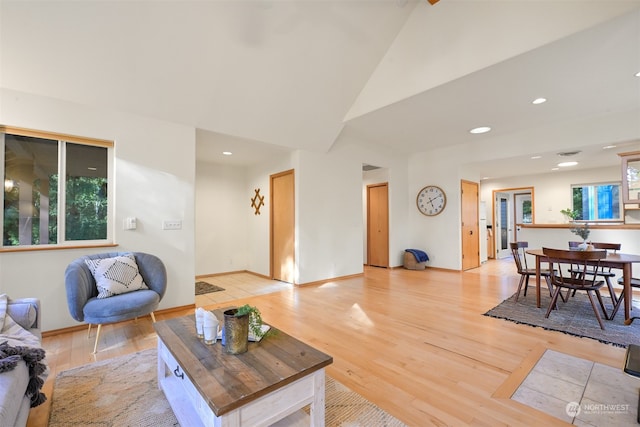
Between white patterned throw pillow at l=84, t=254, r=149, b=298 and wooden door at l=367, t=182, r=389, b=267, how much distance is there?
16.3 ft

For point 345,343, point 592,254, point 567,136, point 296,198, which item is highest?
point 567,136

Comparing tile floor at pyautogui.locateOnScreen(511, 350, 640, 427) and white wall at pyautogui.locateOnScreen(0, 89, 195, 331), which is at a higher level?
white wall at pyautogui.locateOnScreen(0, 89, 195, 331)

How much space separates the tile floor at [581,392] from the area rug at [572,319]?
713 millimetres

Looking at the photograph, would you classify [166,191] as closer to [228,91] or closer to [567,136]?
[228,91]

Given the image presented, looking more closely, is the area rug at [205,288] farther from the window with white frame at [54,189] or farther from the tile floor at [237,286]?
the window with white frame at [54,189]

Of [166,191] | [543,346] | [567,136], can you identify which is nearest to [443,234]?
[567,136]

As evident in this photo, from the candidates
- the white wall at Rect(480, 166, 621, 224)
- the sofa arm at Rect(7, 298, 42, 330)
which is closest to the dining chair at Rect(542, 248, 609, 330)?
the sofa arm at Rect(7, 298, 42, 330)

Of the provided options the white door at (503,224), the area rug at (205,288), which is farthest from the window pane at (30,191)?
Answer: the white door at (503,224)

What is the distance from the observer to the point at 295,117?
408 cm

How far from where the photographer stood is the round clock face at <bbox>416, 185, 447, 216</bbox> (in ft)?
20.0

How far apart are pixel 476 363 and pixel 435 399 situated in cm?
66

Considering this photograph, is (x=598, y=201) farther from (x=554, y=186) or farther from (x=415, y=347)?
(x=415, y=347)

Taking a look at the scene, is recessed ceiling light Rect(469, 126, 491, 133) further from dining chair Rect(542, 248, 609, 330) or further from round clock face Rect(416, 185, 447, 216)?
dining chair Rect(542, 248, 609, 330)

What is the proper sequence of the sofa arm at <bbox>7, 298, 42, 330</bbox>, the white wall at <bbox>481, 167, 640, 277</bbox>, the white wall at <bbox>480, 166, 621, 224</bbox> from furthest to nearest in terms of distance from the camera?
the white wall at <bbox>480, 166, 621, 224</bbox>, the white wall at <bbox>481, 167, 640, 277</bbox>, the sofa arm at <bbox>7, 298, 42, 330</bbox>
